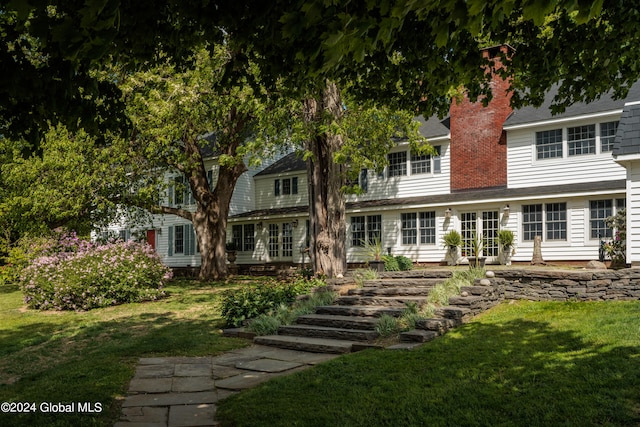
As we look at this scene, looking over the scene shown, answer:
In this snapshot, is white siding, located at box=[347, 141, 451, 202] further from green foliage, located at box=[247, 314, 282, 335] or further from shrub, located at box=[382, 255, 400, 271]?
green foliage, located at box=[247, 314, 282, 335]

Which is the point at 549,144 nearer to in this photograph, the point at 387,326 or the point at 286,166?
the point at 387,326

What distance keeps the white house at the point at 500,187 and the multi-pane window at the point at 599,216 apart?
0.11 ft

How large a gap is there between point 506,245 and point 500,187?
2.63 m

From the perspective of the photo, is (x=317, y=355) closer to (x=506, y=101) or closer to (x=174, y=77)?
(x=174, y=77)

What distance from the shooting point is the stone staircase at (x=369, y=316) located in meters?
9.45

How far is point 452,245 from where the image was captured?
20750mm

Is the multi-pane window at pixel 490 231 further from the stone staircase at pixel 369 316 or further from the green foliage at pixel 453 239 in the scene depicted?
the stone staircase at pixel 369 316

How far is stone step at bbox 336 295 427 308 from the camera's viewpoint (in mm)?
11214

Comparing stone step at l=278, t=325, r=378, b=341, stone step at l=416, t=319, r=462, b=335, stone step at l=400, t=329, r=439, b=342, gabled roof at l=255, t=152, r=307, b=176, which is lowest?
stone step at l=278, t=325, r=378, b=341

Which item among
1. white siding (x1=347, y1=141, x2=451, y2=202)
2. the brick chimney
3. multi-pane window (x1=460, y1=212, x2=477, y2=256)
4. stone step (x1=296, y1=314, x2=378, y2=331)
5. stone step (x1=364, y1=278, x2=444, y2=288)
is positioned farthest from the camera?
white siding (x1=347, y1=141, x2=451, y2=202)

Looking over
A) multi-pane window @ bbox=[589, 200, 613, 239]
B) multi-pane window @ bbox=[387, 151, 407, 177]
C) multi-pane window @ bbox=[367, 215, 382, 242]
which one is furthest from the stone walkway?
multi-pane window @ bbox=[387, 151, 407, 177]

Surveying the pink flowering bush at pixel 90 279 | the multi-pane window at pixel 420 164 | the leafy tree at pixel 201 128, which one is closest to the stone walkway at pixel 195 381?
the leafy tree at pixel 201 128

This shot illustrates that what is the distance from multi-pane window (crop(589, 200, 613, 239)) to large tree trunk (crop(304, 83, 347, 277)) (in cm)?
925

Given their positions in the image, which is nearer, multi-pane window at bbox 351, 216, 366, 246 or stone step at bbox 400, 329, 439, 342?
stone step at bbox 400, 329, 439, 342
